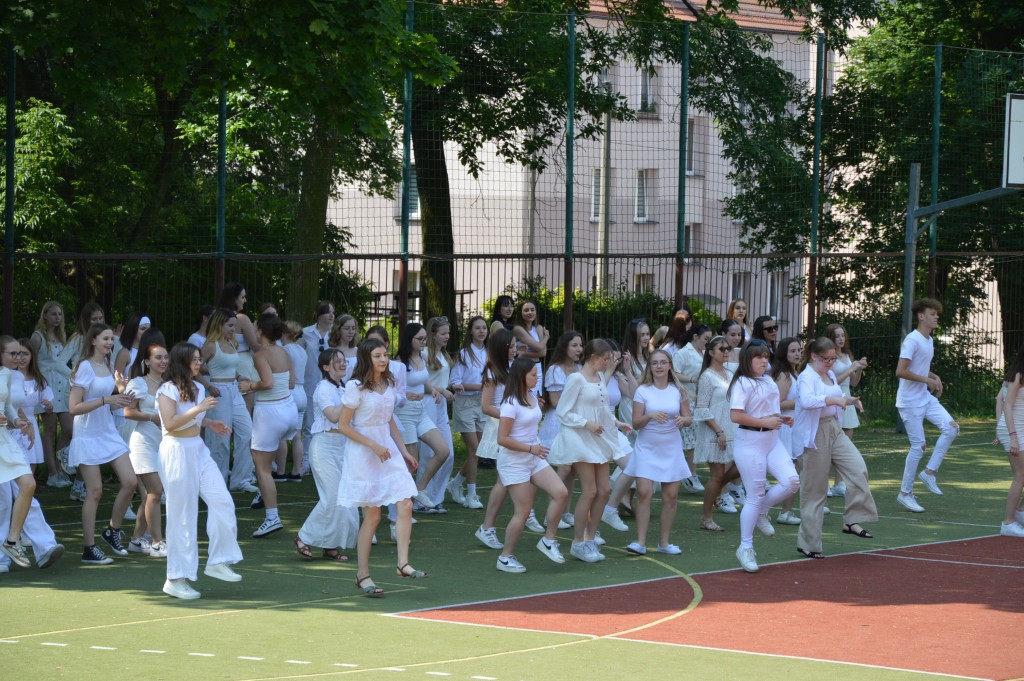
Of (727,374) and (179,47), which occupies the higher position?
(179,47)

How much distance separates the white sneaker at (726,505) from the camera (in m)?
14.5

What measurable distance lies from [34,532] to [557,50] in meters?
11.9

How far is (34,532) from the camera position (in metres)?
10.9

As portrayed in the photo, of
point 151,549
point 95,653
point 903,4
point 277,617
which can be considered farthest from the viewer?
point 903,4

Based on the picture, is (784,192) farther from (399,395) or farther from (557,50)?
(399,395)

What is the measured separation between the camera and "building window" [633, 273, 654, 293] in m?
21.4

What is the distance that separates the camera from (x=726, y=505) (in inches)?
574

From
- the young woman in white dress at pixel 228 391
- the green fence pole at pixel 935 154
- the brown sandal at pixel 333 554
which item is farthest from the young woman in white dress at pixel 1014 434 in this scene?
the green fence pole at pixel 935 154

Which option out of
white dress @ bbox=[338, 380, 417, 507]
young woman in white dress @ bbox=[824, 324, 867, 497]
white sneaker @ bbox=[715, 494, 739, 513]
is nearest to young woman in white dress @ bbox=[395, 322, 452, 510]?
white dress @ bbox=[338, 380, 417, 507]

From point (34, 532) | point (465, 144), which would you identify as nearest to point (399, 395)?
point (34, 532)

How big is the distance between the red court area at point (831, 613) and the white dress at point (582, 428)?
1256mm

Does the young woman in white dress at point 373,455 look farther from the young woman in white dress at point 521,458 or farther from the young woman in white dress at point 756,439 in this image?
the young woman in white dress at point 756,439

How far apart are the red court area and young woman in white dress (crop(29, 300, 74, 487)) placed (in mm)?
7114

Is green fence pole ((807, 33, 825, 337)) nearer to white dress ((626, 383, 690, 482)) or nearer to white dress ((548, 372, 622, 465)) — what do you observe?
white dress ((626, 383, 690, 482))
